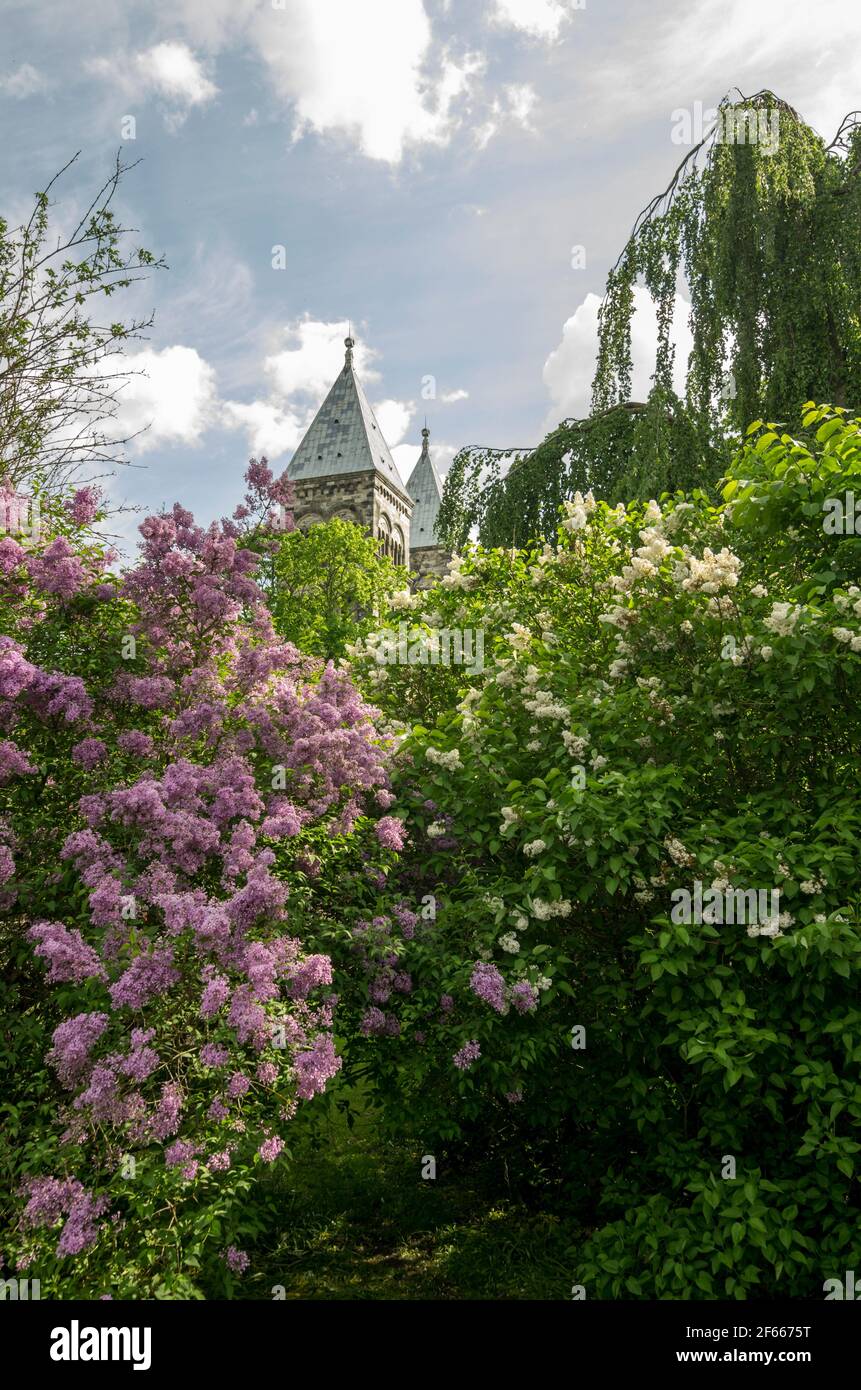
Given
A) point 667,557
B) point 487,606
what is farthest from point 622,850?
point 487,606

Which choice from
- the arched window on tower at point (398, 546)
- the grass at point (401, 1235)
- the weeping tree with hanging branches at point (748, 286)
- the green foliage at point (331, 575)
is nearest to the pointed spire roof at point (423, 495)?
the arched window on tower at point (398, 546)

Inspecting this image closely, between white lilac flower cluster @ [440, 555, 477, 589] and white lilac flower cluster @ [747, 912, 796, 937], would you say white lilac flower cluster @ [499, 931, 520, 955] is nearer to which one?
white lilac flower cluster @ [747, 912, 796, 937]

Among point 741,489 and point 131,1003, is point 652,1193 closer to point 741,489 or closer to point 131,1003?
point 131,1003

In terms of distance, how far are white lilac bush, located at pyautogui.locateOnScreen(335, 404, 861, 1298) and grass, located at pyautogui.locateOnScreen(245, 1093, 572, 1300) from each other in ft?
1.67

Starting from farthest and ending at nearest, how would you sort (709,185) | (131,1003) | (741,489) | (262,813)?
(709,185) → (741,489) → (262,813) → (131,1003)

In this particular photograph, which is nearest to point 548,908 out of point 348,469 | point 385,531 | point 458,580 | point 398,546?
point 458,580

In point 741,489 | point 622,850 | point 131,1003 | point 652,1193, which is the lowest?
point 652,1193

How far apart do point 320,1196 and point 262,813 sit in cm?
350

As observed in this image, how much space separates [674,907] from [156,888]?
90.8 inches

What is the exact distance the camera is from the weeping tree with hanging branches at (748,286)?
8.84 metres

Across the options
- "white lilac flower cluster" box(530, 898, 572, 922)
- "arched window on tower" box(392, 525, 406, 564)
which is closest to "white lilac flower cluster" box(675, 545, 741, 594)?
"white lilac flower cluster" box(530, 898, 572, 922)

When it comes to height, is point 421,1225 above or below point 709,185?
below

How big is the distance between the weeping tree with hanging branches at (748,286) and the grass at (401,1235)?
258 inches

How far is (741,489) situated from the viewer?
4898 mm
